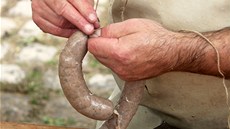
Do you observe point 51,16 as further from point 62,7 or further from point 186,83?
point 186,83

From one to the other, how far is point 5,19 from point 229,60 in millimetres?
2467

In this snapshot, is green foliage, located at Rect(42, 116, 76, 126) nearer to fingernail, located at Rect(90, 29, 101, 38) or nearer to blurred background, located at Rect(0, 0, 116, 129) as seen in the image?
blurred background, located at Rect(0, 0, 116, 129)

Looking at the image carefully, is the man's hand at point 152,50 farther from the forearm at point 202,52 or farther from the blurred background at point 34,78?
the blurred background at point 34,78

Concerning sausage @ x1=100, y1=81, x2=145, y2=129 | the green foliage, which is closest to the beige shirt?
sausage @ x1=100, y1=81, x2=145, y2=129

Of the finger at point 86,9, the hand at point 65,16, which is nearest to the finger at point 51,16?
the hand at point 65,16

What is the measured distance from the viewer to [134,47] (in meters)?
1.27

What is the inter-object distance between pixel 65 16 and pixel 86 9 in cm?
7

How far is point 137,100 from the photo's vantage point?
1413 millimetres

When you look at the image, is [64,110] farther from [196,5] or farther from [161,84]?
[196,5]

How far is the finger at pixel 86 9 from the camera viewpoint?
1324mm

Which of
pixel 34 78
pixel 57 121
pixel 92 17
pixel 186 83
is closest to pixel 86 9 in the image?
pixel 92 17

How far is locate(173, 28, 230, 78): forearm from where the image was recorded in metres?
1.36

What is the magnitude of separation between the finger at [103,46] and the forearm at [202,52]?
0.17 metres

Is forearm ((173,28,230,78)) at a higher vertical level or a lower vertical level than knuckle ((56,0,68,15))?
lower
